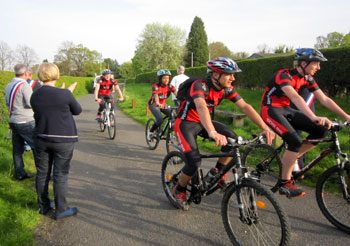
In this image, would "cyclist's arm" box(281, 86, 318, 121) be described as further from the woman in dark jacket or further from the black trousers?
the black trousers

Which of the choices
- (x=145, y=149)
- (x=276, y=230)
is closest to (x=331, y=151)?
(x=276, y=230)

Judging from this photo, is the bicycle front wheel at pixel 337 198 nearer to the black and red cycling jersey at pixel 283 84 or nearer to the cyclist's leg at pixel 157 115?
the black and red cycling jersey at pixel 283 84

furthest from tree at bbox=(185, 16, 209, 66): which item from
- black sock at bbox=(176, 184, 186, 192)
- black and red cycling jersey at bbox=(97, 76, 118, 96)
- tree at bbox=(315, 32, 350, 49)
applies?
black sock at bbox=(176, 184, 186, 192)

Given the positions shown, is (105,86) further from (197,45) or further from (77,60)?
(77,60)

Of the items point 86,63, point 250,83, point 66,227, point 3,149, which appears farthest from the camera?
point 86,63

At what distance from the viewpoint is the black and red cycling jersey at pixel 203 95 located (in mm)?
3303

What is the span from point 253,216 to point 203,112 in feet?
4.03

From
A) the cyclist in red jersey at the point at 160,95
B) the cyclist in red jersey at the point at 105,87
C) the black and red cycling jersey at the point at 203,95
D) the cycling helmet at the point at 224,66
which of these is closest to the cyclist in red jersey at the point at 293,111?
the black and red cycling jersey at the point at 203,95

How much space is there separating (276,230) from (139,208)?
6.32 feet

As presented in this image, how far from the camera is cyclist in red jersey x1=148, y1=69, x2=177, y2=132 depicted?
6801 millimetres

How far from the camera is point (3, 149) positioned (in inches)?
244

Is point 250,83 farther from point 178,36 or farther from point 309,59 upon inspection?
point 178,36

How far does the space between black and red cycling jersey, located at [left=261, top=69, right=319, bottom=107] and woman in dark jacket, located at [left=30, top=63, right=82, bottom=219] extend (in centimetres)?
273

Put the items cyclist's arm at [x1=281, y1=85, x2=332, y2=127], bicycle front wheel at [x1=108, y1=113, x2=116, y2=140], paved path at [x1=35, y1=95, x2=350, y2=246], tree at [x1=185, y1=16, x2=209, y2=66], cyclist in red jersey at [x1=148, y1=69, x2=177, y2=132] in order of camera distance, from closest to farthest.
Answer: paved path at [x1=35, y1=95, x2=350, y2=246] < cyclist's arm at [x1=281, y1=85, x2=332, y2=127] < cyclist in red jersey at [x1=148, y1=69, x2=177, y2=132] < bicycle front wheel at [x1=108, y1=113, x2=116, y2=140] < tree at [x1=185, y1=16, x2=209, y2=66]
